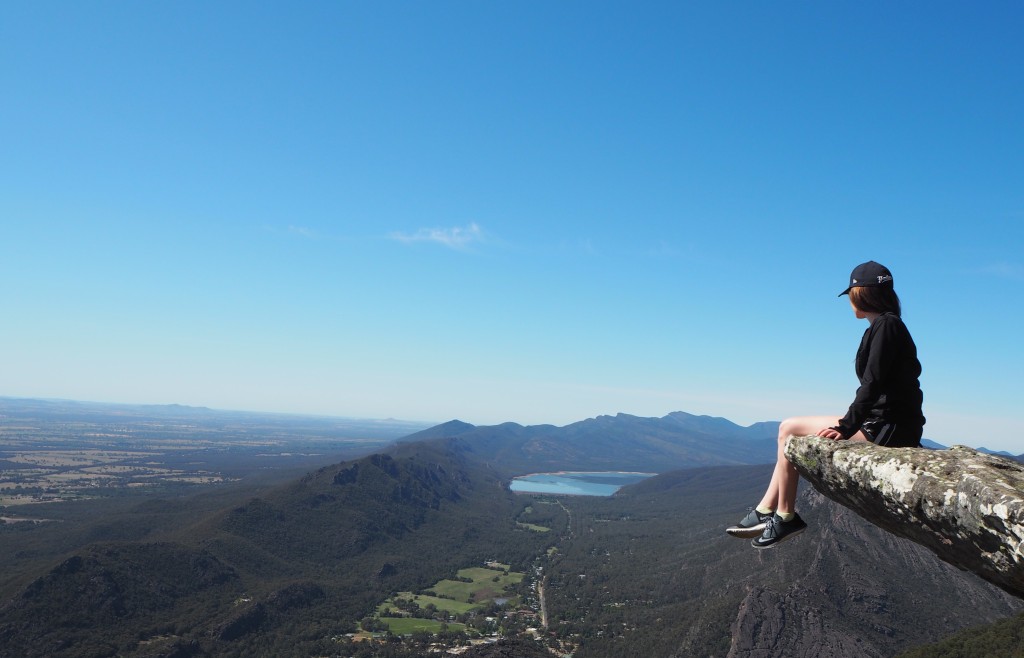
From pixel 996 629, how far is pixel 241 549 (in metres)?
173

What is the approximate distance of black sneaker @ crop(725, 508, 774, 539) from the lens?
7.88 m

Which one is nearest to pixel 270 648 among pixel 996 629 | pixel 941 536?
pixel 996 629

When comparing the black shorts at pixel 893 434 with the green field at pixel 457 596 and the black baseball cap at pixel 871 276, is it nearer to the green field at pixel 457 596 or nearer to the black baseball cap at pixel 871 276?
the black baseball cap at pixel 871 276

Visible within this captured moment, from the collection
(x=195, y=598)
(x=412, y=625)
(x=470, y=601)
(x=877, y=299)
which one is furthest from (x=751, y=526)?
(x=195, y=598)

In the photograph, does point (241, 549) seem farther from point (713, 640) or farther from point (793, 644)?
point (793, 644)

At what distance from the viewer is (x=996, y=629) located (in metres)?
65.2

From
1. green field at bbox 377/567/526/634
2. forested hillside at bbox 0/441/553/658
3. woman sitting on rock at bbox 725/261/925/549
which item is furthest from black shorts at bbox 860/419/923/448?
green field at bbox 377/567/526/634

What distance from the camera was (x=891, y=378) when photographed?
22.9ft

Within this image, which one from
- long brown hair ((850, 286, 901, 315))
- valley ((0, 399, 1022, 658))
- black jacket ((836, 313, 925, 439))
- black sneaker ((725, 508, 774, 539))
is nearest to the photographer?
black jacket ((836, 313, 925, 439))

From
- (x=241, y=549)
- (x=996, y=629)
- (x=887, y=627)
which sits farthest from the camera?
(x=241, y=549)

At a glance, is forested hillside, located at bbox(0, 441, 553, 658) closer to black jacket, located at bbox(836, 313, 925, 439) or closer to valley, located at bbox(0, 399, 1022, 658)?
valley, located at bbox(0, 399, 1022, 658)

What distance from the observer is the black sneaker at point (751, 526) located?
788cm

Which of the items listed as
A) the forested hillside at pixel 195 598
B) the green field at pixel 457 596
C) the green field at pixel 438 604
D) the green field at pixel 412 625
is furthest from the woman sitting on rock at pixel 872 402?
the green field at pixel 438 604

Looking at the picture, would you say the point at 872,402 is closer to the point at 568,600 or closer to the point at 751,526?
the point at 751,526
